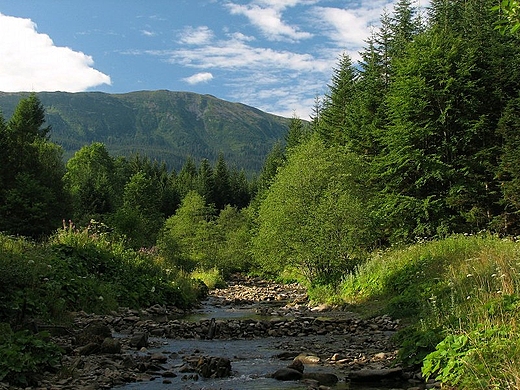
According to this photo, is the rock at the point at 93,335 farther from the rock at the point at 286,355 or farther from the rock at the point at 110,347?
the rock at the point at 286,355

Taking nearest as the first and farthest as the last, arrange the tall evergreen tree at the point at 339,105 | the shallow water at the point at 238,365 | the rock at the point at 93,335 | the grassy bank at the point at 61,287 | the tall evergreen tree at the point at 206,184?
the grassy bank at the point at 61,287 < the shallow water at the point at 238,365 < the rock at the point at 93,335 < the tall evergreen tree at the point at 339,105 < the tall evergreen tree at the point at 206,184

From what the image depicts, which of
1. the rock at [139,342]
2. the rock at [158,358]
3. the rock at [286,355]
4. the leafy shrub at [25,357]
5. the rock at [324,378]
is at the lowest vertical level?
the rock at [139,342]

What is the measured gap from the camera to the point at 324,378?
748cm

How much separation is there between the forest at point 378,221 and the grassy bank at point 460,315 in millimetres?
37

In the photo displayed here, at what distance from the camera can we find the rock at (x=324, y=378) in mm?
7413

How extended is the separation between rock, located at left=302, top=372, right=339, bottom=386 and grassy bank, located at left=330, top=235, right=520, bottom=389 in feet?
4.13

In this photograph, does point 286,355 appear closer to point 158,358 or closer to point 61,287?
point 158,358

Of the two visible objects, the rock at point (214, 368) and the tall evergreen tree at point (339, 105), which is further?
the tall evergreen tree at point (339, 105)

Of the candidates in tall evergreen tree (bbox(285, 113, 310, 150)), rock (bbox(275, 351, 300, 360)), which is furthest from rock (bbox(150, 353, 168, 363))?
tall evergreen tree (bbox(285, 113, 310, 150))

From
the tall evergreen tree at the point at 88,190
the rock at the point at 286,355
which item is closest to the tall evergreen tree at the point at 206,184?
the tall evergreen tree at the point at 88,190

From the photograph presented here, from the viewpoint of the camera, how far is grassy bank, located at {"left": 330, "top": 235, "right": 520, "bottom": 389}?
18.7ft

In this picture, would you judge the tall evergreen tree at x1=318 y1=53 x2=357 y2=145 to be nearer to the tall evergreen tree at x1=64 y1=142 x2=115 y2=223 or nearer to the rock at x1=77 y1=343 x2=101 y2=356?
the tall evergreen tree at x1=64 y1=142 x2=115 y2=223

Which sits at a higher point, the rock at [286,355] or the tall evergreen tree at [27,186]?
the tall evergreen tree at [27,186]

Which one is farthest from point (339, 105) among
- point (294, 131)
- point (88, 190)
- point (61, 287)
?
point (61, 287)
